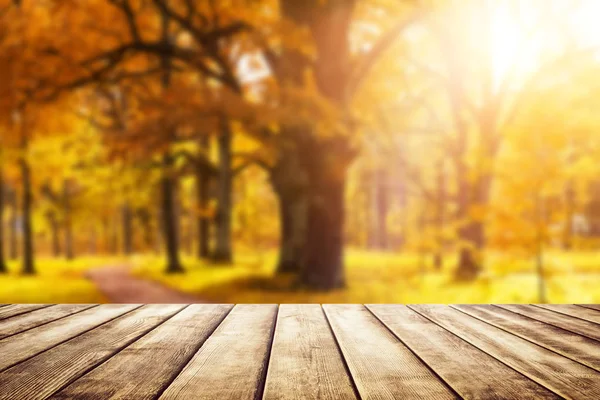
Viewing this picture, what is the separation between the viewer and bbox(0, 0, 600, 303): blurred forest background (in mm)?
8883

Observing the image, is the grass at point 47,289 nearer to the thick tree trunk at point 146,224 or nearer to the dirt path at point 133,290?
the dirt path at point 133,290

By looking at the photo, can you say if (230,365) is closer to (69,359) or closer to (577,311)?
(69,359)

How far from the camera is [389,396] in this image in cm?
165

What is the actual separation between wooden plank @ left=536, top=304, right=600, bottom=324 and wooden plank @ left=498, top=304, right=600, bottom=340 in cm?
7

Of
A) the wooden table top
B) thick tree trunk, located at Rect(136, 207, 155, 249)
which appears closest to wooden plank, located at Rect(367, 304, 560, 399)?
the wooden table top

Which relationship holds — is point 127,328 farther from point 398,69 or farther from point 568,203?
point 398,69

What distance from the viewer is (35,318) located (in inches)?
115

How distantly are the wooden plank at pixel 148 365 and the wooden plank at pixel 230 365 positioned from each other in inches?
2.0

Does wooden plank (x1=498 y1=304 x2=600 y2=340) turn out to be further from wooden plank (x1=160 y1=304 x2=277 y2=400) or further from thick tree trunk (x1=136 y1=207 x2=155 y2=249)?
thick tree trunk (x1=136 y1=207 x2=155 y2=249)

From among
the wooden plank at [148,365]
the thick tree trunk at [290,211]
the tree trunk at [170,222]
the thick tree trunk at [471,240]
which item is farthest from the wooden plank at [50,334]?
the tree trunk at [170,222]

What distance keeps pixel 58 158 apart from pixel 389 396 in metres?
18.8

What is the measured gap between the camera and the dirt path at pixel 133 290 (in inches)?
432

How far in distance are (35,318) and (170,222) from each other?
14.1 m

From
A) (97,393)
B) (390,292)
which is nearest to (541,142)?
(390,292)
